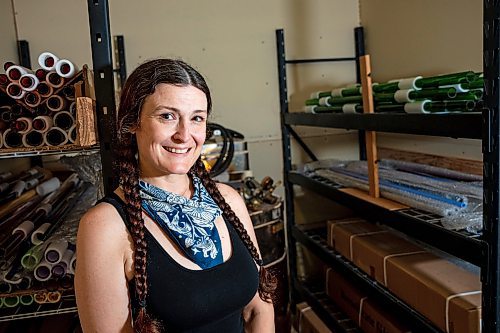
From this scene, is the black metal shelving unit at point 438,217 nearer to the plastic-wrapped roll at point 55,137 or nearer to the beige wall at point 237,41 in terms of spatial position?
the beige wall at point 237,41

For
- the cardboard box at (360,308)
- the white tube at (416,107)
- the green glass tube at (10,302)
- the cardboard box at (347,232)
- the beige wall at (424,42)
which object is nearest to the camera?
the green glass tube at (10,302)

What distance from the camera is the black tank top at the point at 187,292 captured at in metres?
1.07

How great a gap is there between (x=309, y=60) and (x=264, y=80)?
28 cm

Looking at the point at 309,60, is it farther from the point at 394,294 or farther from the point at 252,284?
the point at 252,284

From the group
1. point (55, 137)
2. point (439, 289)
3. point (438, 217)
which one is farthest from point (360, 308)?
point (55, 137)

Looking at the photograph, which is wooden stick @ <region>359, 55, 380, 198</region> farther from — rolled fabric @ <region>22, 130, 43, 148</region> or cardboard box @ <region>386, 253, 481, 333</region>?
rolled fabric @ <region>22, 130, 43, 148</region>

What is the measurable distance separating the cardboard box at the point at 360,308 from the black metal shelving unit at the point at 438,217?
0.34 feet

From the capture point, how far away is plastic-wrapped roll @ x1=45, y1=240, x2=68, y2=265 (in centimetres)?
133

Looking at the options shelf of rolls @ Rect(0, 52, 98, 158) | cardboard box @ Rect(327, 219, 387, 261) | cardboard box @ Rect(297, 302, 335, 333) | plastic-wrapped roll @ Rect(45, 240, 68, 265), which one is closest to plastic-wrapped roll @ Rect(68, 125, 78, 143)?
shelf of rolls @ Rect(0, 52, 98, 158)

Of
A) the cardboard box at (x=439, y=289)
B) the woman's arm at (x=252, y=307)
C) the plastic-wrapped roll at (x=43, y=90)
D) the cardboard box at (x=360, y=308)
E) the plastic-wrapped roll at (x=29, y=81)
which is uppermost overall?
the plastic-wrapped roll at (x=29, y=81)

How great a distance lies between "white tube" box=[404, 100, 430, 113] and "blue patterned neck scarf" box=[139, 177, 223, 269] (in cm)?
85

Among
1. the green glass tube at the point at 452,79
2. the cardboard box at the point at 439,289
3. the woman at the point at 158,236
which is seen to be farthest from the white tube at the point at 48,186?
the green glass tube at the point at 452,79

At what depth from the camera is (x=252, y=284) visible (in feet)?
3.99

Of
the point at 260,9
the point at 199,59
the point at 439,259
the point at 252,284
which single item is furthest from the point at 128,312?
the point at 260,9
